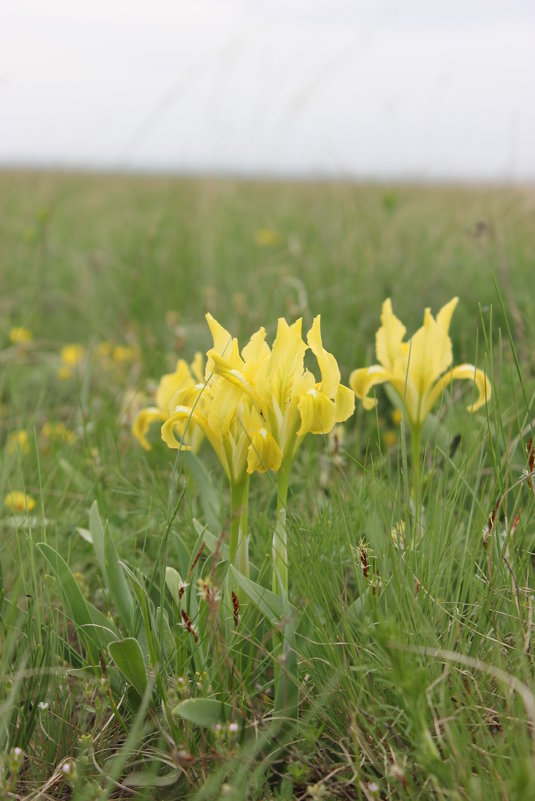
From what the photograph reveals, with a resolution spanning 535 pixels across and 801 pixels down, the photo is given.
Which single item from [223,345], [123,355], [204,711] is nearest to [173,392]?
[223,345]

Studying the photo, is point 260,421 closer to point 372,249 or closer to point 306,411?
point 306,411

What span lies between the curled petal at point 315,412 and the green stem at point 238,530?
0.53 feet

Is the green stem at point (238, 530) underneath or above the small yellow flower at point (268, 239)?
underneath

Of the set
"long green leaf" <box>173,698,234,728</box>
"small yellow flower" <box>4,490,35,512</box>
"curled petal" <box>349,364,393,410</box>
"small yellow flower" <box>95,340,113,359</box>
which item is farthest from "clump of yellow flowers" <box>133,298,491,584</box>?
"small yellow flower" <box>95,340,113,359</box>

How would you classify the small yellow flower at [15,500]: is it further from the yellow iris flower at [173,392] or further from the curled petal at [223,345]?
the curled petal at [223,345]

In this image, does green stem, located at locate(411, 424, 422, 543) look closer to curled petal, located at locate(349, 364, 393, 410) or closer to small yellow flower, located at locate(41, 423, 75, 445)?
curled petal, located at locate(349, 364, 393, 410)

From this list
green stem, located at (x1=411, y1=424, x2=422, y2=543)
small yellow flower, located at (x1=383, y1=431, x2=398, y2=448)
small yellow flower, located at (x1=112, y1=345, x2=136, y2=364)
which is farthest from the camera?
small yellow flower, located at (x1=112, y1=345, x2=136, y2=364)

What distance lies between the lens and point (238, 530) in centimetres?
142

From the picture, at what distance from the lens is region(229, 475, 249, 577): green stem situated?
1386 millimetres

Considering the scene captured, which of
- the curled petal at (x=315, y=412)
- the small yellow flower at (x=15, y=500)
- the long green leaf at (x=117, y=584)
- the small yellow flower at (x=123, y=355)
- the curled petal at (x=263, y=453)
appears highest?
the small yellow flower at (x=123, y=355)

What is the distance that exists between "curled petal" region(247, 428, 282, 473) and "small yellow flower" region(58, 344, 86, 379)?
211cm

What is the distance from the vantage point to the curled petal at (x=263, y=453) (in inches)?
51.0

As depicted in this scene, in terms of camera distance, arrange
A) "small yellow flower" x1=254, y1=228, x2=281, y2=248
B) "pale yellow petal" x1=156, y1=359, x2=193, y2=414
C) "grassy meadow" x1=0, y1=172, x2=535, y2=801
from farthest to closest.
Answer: "small yellow flower" x1=254, y1=228, x2=281, y2=248 → "pale yellow petal" x1=156, y1=359, x2=193, y2=414 → "grassy meadow" x1=0, y1=172, x2=535, y2=801

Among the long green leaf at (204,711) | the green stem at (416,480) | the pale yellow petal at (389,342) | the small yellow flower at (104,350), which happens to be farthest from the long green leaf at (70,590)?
the small yellow flower at (104,350)
